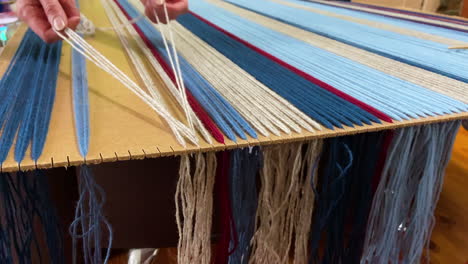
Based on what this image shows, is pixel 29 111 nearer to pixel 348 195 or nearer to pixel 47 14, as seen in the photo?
pixel 47 14

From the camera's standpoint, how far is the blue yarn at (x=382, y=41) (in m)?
0.75

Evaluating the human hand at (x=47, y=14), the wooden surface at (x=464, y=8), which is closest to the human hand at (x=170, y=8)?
the human hand at (x=47, y=14)

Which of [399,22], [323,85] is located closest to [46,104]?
[323,85]

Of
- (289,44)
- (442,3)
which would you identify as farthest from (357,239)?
(442,3)

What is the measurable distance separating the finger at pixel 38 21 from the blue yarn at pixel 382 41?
1.95 feet

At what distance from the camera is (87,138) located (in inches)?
17.3

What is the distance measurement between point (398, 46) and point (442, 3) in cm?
173

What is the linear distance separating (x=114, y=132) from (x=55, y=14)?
29 cm

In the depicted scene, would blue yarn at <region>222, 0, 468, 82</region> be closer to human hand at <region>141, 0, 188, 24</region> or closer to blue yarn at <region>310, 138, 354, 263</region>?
blue yarn at <region>310, 138, 354, 263</region>

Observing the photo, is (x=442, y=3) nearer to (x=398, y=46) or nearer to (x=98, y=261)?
(x=398, y=46)

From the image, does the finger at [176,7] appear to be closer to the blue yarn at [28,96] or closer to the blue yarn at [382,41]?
the blue yarn at [28,96]

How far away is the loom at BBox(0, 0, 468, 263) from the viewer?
1.50ft

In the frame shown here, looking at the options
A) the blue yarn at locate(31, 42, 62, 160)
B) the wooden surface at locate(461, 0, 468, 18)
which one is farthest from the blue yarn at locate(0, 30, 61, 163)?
the wooden surface at locate(461, 0, 468, 18)

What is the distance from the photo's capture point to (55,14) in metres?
0.63
